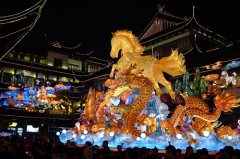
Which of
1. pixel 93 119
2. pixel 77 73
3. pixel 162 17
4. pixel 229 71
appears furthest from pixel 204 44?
pixel 93 119

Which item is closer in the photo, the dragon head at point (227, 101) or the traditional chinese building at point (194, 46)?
the dragon head at point (227, 101)

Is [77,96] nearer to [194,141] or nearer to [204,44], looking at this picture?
[204,44]

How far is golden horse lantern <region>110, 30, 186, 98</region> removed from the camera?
37.7ft

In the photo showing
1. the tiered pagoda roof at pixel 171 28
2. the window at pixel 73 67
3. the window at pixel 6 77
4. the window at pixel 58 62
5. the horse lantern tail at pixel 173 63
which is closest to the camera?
the horse lantern tail at pixel 173 63

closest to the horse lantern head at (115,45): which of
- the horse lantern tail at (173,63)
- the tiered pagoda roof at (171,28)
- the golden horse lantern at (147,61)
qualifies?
the golden horse lantern at (147,61)

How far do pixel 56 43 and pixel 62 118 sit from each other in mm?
12938

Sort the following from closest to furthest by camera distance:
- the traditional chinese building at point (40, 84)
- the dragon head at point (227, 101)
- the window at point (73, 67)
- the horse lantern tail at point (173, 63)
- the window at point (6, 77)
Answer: the dragon head at point (227, 101)
the horse lantern tail at point (173, 63)
the traditional chinese building at point (40, 84)
the window at point (6, 77)
the window at point (73, 67)

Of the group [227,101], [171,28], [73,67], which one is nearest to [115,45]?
[227,101]

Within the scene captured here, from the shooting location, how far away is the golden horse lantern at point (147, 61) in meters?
11.5

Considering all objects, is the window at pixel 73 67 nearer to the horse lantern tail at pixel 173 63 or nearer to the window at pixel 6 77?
the window at pixel 6 77

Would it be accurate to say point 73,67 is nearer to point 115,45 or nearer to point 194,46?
point 194,46

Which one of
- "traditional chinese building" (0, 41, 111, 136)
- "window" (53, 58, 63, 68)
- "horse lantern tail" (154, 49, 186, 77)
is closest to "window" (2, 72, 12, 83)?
"traditional chinese building" (0, 41, 111, 136)

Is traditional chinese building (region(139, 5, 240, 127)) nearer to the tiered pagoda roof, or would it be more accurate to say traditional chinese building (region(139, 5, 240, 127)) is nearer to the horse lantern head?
the tiered pagoda roof

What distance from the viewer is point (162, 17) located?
31641 mm
